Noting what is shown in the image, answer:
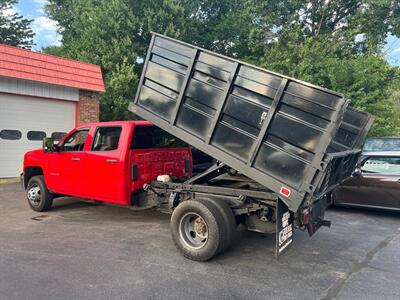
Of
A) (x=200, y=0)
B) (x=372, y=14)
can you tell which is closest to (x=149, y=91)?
(x=200, y=0)

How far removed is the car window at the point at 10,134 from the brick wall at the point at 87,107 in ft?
6.79

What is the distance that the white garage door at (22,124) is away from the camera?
11.0 metres

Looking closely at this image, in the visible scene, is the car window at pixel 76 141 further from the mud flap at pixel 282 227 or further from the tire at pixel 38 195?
the mud flap at pixel 282 227

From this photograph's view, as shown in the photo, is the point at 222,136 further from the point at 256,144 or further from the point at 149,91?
the point at 149,91

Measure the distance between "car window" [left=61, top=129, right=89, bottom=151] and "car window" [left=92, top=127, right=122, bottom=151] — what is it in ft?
1.16

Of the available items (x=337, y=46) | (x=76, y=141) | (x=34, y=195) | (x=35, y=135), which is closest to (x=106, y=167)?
(x=76, y=141)

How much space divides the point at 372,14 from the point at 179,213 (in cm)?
1840

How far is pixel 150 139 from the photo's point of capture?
20.5 feet

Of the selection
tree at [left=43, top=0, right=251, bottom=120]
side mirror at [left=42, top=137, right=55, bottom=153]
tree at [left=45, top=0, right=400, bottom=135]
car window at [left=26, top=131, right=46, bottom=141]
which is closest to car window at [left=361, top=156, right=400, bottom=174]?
tree at [left=45, top=0, right=400, bottom=135]

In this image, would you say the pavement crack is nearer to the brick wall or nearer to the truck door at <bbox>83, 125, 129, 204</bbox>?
the truck door at <bbox>83, 125, 129, 204</bbox>

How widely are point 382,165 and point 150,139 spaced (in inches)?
204

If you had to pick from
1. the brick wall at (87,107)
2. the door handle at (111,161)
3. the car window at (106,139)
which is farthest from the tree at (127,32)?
the door handle at (111,161)

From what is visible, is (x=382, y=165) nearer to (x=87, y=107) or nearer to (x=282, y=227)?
(x=282, y=227)

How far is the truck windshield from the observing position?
602 centimetres
